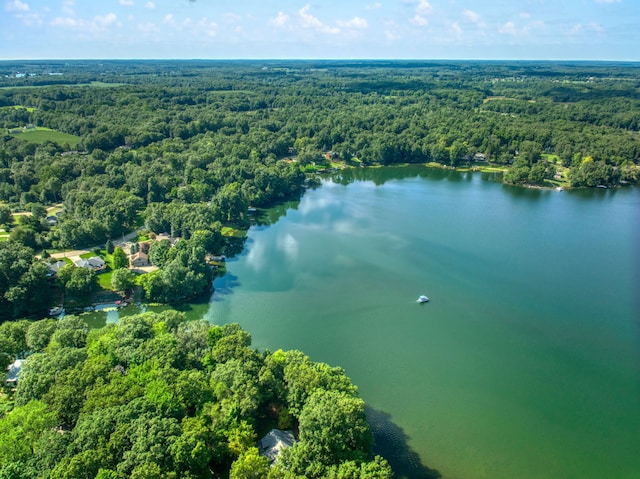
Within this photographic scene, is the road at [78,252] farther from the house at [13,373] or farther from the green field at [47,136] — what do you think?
the green field at [47,136]

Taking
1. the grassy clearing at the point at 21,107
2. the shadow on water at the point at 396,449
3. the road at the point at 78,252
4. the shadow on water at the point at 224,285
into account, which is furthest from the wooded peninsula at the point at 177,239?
the shadow on water at the point at 396,449

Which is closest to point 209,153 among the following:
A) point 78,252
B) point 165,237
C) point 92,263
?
Answer: point 165,237

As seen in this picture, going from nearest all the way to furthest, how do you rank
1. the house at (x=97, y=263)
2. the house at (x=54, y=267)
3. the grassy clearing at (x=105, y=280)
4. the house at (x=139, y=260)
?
the grassy clearing at (x=105, y=280) → the house at (x=54, y=267) → the house at (x=97, y=263) → the house at (x=139, y=260)

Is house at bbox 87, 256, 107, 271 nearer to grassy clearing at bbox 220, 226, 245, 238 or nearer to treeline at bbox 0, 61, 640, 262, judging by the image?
treeline at bbox 0, 61, 640, 262

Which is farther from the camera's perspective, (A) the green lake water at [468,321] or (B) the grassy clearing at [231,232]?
(B) the grassy clearing at [231,232]

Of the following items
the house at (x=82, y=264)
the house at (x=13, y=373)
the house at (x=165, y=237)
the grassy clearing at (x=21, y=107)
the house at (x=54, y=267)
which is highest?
the grassy clearing at (x=21, y=107)

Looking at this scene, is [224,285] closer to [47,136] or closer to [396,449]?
[396,449]

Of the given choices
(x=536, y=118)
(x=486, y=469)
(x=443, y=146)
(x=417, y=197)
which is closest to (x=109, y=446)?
(x=486, y=469)
